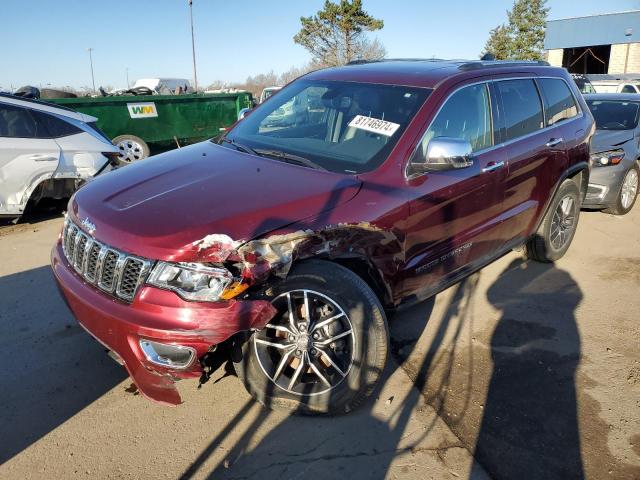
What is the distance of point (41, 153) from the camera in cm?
645

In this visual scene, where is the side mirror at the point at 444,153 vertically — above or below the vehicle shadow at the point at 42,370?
above

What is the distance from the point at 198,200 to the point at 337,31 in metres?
32.2

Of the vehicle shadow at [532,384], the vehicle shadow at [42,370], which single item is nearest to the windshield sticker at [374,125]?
the vehicle shadow at [532,384]

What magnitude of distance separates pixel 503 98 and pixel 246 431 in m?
A: 3.08

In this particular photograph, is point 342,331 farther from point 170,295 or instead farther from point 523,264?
point 523,264

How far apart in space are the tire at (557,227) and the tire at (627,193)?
6.73 feet

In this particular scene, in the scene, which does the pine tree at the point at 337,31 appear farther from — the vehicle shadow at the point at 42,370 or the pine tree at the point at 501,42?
the vehicle shadow at the point at 42,370

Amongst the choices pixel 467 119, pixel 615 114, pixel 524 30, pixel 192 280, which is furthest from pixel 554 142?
pixel 524 30

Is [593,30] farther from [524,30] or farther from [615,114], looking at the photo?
[615,114]

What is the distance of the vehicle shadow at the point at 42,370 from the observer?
9.52 ft

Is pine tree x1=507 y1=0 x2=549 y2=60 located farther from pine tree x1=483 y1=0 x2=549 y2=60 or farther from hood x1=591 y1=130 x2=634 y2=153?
hood x1=591 y1=130 x2=634 y2=153

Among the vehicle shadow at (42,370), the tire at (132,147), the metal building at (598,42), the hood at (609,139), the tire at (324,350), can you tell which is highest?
the metal building at (598,42)

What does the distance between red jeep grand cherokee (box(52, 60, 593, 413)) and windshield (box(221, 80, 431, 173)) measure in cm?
1

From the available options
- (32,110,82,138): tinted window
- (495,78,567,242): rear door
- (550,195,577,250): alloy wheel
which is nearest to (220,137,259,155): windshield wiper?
(495,78,567,242): rear door
